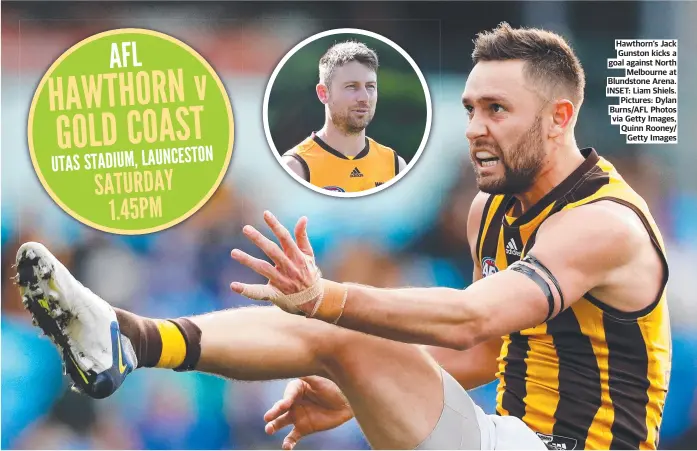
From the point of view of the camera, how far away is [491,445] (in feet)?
10.1

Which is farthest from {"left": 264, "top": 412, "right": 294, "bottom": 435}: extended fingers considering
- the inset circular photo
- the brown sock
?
the inset circular photo

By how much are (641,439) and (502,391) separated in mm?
541

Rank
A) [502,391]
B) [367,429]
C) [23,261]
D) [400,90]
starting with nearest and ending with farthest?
[23,261]
[367,429]
[502,391]
[400,90]

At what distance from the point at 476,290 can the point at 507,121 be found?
86cm

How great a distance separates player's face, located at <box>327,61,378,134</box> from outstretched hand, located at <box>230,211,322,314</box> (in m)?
2.52

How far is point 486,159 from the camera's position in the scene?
3.41 m

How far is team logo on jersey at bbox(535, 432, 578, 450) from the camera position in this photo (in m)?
3.17

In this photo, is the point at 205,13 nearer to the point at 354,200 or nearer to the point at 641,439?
the point at 354,200

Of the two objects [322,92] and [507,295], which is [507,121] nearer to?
[507,295]

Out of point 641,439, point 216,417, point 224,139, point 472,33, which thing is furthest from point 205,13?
point 641,439

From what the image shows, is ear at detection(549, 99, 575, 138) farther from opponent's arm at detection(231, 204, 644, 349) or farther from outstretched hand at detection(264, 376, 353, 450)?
outstretched hand at detection(264, 376, 353, 450)

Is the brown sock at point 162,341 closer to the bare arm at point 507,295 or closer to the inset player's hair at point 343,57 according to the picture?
the bare arm at point 507,295

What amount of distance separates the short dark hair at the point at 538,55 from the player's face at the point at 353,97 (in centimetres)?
161

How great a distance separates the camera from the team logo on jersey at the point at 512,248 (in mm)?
3453
